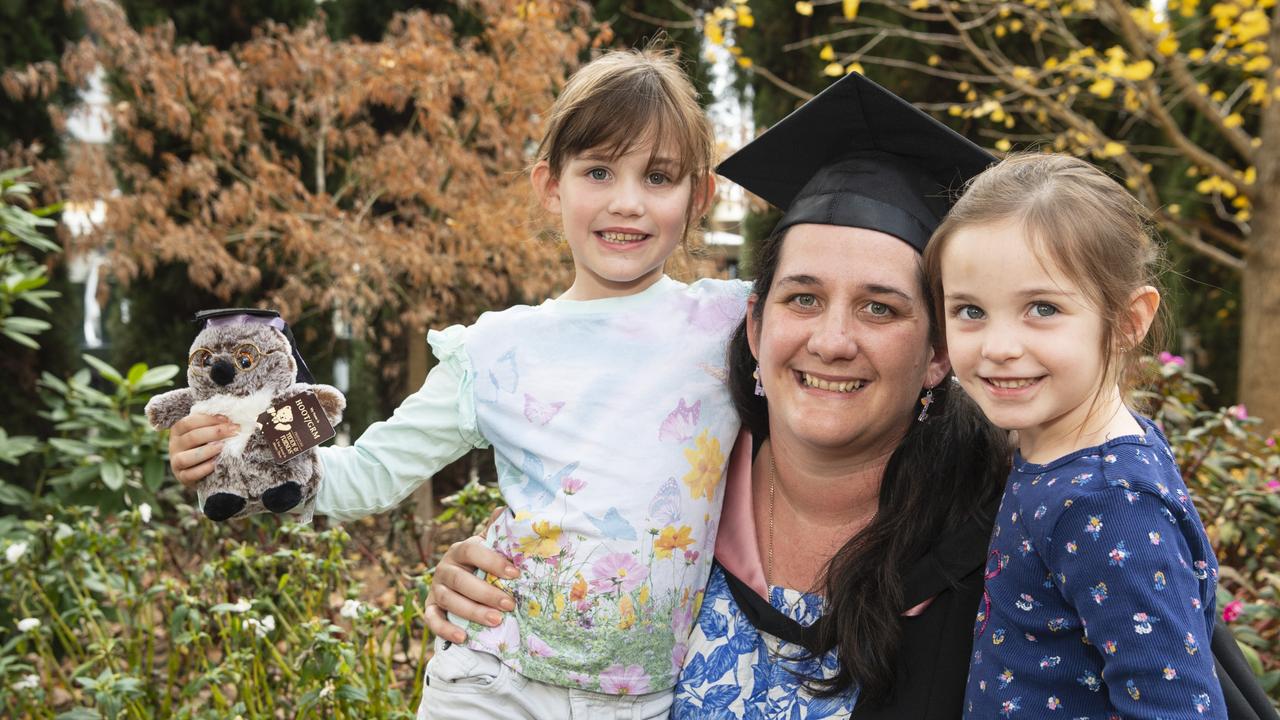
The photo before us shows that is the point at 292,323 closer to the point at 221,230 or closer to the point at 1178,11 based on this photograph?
the point at 221,230

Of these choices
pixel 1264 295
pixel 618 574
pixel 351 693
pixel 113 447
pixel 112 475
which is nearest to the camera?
pixel 618 574

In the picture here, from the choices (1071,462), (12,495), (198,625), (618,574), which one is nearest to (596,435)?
(618,574)

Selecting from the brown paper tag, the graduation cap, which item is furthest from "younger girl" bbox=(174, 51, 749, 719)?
the graduation cap

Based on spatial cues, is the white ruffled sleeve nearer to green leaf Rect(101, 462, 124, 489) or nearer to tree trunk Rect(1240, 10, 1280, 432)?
green leaf Rect(101, 462, 124, 489)

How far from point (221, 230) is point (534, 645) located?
3.96 metres

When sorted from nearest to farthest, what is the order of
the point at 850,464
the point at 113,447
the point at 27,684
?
the point at 850,464
the point at 27,684
the point at 113,447

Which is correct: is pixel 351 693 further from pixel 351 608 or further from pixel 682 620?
pixel 682 620

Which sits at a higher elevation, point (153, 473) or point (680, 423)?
point (680, 423)

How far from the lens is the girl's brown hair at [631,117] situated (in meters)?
2.03

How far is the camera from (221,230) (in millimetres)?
5215

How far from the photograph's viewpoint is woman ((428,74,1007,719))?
179 cm

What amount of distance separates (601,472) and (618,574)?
0.58 feet

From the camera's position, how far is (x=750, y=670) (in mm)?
1914

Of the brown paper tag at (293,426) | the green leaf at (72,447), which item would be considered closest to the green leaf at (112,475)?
the green leaf at (72,447)
